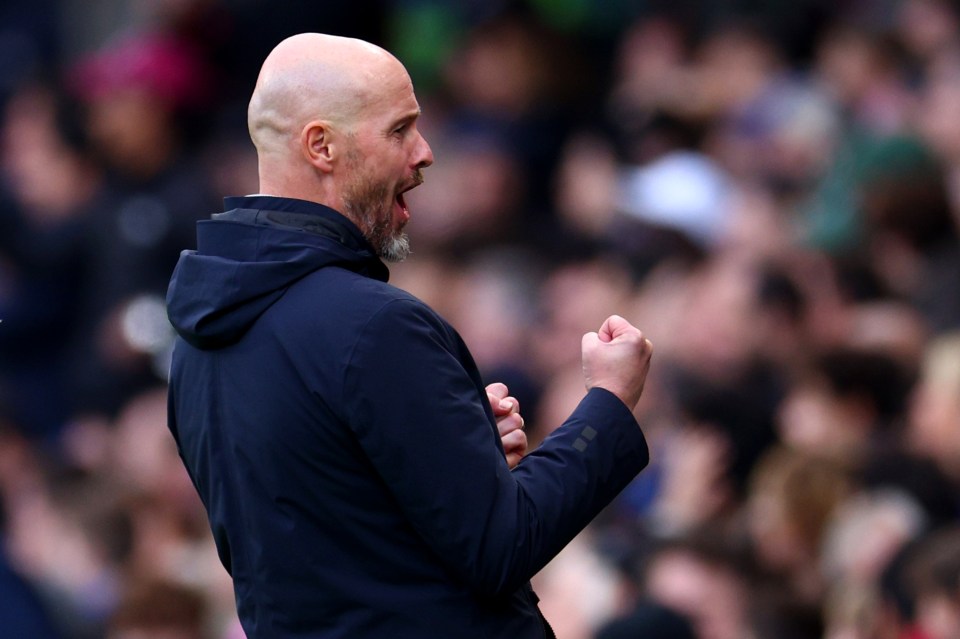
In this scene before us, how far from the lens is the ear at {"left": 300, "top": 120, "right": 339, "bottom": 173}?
270cm

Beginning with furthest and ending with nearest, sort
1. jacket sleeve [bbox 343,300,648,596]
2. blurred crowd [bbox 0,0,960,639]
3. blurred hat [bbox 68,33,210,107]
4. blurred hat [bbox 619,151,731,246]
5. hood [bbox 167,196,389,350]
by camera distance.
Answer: blurred hat [bbox 68,33,210,107]
blurred hat [bbox 619,151,731,246]
blurred crowd [bbox 0,0,960,639]
hood [bbox 167,196,389,350]
jacket sleeve [bbox 343,300,648,596]

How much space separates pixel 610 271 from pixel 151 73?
12.1 ft

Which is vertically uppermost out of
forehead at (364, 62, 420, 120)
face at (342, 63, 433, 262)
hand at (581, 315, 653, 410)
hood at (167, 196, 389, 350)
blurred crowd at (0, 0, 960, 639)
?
forehead at (364, 62, 420, 120)

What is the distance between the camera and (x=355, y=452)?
2.60m

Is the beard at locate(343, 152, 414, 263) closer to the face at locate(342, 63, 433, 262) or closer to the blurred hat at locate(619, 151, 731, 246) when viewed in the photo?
the face at locate(342, 63, 433, 262)

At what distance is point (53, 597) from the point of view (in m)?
6.25

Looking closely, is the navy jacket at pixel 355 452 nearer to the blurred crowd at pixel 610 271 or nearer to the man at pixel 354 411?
the man at pixel 354 411

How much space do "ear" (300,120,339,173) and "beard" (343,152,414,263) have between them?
0.13ft

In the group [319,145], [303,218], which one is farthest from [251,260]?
[319,145]

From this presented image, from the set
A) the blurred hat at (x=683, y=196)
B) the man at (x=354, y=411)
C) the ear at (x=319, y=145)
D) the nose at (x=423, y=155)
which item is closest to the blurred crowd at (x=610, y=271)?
the blurred hat at (x=683, y=196)

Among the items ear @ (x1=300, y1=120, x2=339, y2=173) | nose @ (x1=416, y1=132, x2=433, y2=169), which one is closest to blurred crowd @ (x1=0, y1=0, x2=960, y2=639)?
nose @ (x1=416, y1=132, x2=433, y2=169)

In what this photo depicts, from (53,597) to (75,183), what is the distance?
3.92m

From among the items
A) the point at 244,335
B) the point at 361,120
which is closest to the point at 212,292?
the point at 244,335

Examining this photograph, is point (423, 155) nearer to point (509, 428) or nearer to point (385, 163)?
point (385, 163)
